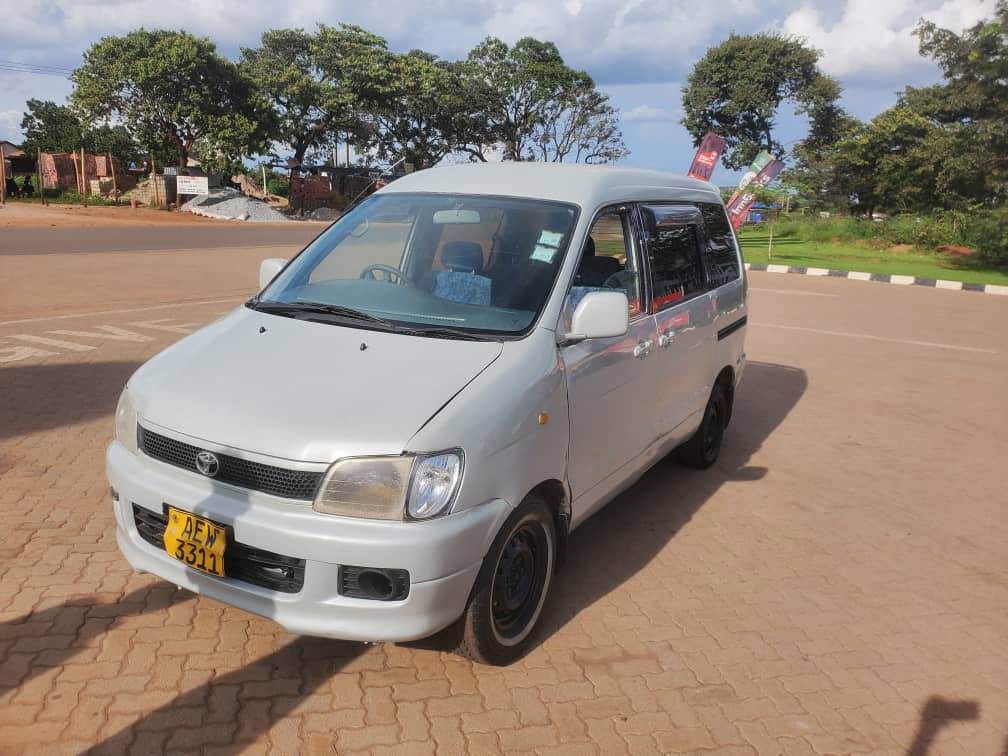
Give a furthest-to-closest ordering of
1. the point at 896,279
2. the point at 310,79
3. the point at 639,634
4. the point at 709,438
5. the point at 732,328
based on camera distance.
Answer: the point at 310,79 → the point at 896,279 → the point at 709,438 → the point at 732,328 → the point at 639,634

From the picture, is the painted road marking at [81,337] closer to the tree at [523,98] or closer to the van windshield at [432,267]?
the van windshield at [432,267]

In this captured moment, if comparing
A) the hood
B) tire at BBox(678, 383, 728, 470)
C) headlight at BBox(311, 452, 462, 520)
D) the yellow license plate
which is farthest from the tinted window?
the yellow license plate

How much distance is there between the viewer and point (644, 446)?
14.1 feet

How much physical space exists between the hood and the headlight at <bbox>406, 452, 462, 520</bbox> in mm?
110

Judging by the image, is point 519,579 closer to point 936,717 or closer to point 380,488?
point 380,488

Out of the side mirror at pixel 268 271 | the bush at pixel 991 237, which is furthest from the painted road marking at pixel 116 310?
the bush at pixel 991 237

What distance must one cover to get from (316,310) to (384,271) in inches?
18.7

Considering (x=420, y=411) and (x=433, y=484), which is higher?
(x=420, y=411)

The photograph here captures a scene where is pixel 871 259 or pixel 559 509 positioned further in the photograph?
pixel 871 259

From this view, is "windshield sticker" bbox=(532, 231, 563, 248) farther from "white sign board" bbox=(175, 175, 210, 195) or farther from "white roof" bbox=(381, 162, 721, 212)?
"white sign board" bbox=(175, 175, 210, 195)

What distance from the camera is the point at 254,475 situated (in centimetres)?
277

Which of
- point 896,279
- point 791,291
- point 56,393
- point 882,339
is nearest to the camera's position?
point 56,393

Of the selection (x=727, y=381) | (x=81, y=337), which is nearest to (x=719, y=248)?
(x=727, y=381)

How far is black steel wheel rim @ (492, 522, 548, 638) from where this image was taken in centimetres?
318
